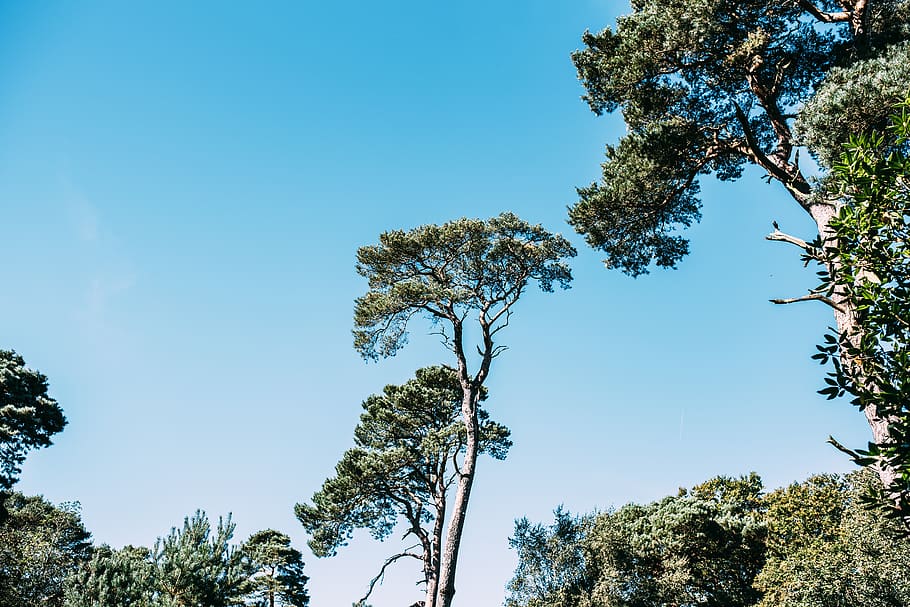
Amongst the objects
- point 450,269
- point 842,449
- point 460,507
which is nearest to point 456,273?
point 450,269

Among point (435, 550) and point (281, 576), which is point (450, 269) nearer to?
point (435, 550)

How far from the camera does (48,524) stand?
23.8 meters

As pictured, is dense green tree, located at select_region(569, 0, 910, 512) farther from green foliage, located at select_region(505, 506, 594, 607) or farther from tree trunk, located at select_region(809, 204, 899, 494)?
green foliage, located at select_region(505, 506, 594, 607)

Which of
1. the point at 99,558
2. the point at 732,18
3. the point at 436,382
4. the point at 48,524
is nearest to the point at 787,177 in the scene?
the point at 732,18

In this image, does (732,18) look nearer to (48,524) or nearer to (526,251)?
(526,251)

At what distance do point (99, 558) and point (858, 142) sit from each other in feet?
33.7

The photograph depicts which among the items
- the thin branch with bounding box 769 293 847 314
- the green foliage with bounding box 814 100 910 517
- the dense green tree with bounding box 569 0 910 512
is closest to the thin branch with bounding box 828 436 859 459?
the green foliage with bounding box 814 100 910 517

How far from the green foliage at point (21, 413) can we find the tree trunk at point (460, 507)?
696 inches

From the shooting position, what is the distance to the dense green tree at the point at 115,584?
7470mm

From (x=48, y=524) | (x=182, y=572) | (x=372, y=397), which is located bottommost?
(x=182, y=572)

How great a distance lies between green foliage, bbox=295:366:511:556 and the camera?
60.3ft

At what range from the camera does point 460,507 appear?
13.4 meters

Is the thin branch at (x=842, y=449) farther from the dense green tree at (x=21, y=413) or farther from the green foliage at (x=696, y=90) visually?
the dense green tree at (x=21, y=413)

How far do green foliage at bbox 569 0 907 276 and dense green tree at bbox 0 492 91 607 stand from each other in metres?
17.8
